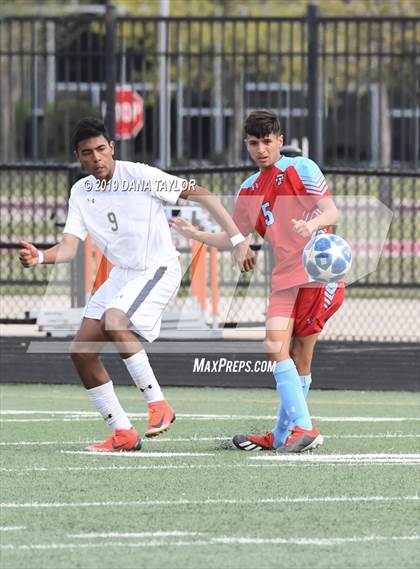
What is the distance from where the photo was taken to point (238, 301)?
51.3ft

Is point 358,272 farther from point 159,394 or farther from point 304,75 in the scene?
point 159,394

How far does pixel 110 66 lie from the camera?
15672 millimetres

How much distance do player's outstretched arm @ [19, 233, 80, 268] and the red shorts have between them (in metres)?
1.24

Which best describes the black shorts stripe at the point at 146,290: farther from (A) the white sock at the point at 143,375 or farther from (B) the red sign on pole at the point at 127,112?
(B) the red sign on pole at the point at 127,112

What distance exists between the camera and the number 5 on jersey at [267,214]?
989 centimetres

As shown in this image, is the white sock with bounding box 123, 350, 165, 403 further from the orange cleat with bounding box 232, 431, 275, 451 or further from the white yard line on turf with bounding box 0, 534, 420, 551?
the white yard line on turf with bounding box 0, 534, 420, 551

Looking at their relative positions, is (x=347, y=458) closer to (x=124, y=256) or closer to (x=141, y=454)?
(x=141, y=454)

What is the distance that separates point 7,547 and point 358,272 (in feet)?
27.8

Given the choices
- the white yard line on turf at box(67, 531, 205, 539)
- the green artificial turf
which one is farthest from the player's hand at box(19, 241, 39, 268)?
the white yard line on turf at box(67, 531, 205, 539)

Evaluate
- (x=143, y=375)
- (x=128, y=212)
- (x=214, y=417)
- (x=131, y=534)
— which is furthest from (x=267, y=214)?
(x=131, y=534)

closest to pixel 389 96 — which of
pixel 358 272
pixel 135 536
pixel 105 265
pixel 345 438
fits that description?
pixel 358 272

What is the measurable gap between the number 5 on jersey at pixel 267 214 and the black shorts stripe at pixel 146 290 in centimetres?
69

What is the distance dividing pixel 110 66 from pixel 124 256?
232 inches

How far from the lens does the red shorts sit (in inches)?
394
